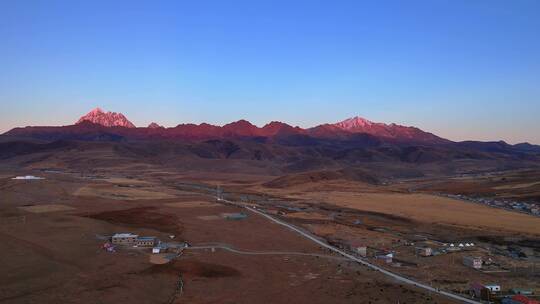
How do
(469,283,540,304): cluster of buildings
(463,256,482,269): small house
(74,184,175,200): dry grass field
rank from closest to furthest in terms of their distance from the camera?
1. (469,283,540,304): cluster of buildings
2. (463,256,482,269): small house
3. (74,184,175,200): dry grass field

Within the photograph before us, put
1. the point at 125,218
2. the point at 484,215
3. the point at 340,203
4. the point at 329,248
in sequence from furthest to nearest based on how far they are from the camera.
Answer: the point at 340,203, the point at 484,215, the point at 125,218, the point at 329,248

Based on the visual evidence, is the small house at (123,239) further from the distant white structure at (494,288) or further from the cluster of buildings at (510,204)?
the cluster of buildings at (510,204)

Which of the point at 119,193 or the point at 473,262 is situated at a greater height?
the point at 119,193

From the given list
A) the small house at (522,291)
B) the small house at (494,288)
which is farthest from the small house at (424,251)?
the small house at (494,288)

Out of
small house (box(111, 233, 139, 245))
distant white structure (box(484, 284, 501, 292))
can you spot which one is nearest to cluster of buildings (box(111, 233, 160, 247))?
small house (box(111, 233, 139, 245))

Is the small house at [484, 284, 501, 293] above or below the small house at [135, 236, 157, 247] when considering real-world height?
below

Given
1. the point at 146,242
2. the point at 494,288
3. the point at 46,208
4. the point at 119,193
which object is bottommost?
the point at 494,288

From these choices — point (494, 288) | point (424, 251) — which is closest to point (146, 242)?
point (424, 251)

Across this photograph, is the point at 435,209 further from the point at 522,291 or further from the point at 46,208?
the point at 46,208

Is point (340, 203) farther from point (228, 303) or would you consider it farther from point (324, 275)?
point (228, 303)

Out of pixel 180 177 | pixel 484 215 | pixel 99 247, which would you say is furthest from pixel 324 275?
pixel 180 177

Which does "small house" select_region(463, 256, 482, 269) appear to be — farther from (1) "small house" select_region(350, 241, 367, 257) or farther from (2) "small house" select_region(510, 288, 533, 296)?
(1) "small house" select_region(350, 241, 367, 257)
